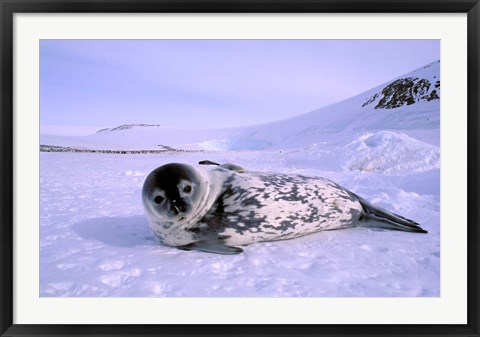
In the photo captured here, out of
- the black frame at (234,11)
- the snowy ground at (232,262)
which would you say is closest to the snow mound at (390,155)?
the snowy ground at (232,262)

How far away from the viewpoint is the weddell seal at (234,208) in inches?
93.1

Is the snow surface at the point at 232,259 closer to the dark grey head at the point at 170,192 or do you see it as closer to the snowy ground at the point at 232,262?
the snowy ground at the point at 232,262

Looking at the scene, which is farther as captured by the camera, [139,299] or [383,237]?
[383,237]

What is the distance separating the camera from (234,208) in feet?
8.48

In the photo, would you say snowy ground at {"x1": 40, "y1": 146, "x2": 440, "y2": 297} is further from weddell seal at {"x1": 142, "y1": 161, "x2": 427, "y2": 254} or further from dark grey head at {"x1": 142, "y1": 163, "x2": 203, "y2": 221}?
dark grey head at {"x1": 142, "y1": 163, "x2": 203, "y2": 221}

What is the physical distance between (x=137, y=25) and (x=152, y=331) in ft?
6.48

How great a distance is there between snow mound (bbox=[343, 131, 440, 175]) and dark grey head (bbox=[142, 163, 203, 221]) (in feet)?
14.3

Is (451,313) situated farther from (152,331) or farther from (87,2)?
(87,2)

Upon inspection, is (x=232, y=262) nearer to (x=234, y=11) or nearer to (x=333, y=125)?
(x=234, y=11)

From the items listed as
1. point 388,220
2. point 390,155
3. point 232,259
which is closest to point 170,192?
point 232,259

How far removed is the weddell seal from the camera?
2.37 m

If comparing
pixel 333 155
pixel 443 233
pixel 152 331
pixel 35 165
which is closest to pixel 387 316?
pixel 443 233

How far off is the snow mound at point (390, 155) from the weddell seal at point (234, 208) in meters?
3.33

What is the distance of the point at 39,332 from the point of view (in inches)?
76.0
